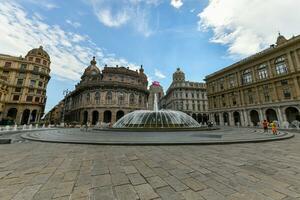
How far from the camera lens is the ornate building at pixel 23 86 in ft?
131

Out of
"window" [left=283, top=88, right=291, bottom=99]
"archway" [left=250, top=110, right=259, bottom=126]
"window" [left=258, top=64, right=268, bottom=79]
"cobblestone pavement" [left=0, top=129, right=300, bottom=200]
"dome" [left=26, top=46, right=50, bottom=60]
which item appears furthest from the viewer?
"dome" [left=26, top=46, right=50, bottom=60]

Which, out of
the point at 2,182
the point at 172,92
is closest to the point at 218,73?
the point at 172,92

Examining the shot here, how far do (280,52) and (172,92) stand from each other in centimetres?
3755

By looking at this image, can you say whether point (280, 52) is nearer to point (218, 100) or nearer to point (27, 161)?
point (218, 100)

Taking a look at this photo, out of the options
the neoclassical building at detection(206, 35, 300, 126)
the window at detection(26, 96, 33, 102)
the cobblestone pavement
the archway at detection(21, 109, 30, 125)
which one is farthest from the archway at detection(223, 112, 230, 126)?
the window at detection(26, 96, 33, 102)

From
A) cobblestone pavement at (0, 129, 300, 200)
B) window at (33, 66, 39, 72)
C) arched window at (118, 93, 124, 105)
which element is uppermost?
window at (33, 66, 39, 72)

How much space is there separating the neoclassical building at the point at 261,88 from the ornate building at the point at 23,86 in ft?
181

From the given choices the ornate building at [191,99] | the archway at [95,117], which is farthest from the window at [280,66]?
the archway at [95,117]

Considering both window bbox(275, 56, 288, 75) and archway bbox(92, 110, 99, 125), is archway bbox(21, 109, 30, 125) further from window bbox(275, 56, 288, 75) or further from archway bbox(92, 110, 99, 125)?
window bbox(275, 56, 288, 75)

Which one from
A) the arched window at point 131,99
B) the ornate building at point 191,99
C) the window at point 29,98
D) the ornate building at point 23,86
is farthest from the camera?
the ornate building at point 191,99

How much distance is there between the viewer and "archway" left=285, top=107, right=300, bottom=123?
2745 cm

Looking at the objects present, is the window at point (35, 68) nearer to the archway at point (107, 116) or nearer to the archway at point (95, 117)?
the archway at point (95, 117)

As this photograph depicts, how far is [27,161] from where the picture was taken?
182 inches

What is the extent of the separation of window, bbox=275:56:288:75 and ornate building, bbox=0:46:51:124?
2482 inches
